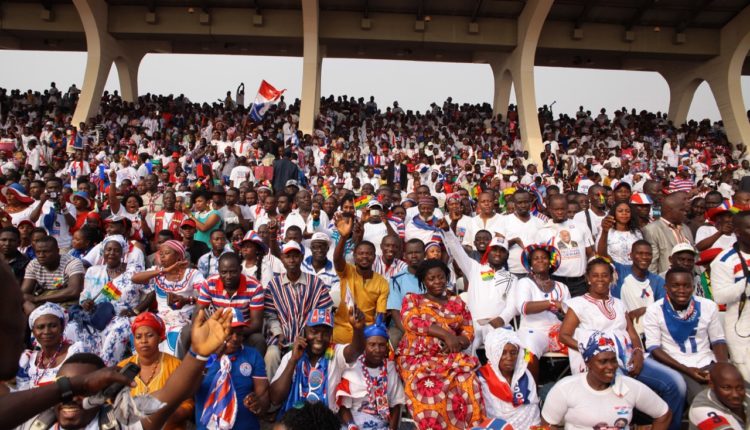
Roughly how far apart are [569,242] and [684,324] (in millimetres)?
1725

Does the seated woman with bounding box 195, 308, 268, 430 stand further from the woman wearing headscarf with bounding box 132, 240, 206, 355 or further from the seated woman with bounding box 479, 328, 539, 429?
the seated woman with bounding box 479, 328, 539, 429

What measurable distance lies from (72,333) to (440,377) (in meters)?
2.90

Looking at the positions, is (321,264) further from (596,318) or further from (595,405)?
(595,405)

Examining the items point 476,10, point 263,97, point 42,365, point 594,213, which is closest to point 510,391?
point 42,365

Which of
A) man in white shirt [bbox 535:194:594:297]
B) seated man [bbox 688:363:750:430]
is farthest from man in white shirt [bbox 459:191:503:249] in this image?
seated man [bbox 688:363:750:430]

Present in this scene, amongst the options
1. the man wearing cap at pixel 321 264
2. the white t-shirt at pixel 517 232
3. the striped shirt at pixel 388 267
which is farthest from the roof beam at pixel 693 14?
the man wearing cap at pixel 321 264

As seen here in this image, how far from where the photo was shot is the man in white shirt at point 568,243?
5.43m

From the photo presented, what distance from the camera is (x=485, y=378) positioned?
390 cm

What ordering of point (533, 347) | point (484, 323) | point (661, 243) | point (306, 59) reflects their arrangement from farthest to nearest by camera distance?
point (306, 59), point (661, 243), point (484, 323), point (533, 347)

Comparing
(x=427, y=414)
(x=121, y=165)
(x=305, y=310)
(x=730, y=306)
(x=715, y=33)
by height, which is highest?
(x=715, y=33)

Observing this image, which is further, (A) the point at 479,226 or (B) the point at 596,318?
(A) the point at 479,226

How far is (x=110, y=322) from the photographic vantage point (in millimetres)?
4656

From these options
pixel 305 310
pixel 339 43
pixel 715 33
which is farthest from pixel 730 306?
pixel 715 33

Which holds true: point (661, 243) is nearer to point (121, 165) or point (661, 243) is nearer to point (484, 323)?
point (484, 323)
